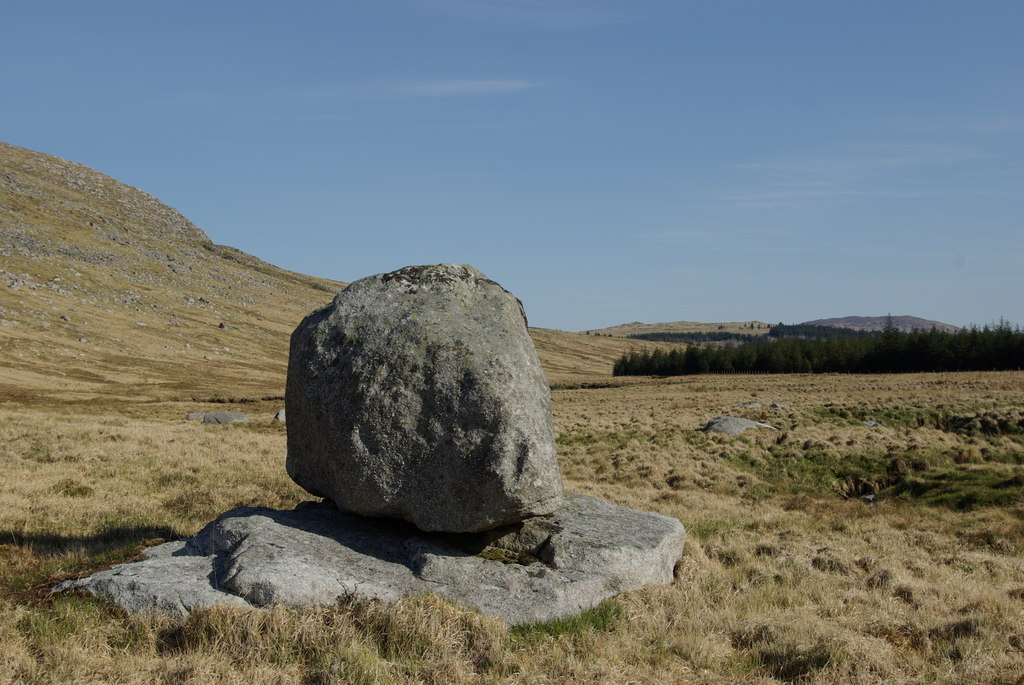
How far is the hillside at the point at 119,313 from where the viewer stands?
76.2m

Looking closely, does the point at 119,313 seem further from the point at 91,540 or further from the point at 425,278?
the point at 425,278

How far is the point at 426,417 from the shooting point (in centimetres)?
942

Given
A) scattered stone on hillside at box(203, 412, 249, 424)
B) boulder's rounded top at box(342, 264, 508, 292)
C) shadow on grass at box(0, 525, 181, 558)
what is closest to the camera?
shadow on grass at box(0, 525, 181, 558)

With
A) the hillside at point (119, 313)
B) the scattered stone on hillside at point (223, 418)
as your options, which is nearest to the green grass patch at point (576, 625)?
the scattered stone on hillside at point (223, 418)

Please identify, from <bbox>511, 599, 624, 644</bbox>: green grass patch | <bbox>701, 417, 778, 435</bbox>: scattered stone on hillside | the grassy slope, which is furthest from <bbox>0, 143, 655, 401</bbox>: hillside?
<bbox>511, 599, 624, 644</bbox>: green grass patch

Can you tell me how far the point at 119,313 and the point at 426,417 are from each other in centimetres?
12748

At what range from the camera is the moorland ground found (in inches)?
273

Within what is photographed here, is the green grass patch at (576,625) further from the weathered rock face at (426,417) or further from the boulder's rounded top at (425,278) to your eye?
the boulder's rounded top at (425,278)

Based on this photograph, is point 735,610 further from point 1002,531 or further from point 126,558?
point 1002,531

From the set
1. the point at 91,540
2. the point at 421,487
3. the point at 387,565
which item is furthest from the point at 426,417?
→ the point at 91,540

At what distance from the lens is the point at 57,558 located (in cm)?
1009

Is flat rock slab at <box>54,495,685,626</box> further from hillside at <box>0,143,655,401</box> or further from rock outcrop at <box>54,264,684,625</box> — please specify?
hillside at <box>0,143,655,401</box>

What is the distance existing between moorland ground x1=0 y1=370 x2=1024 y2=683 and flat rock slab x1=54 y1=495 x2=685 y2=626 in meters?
0.34

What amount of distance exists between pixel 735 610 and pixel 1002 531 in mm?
9805
